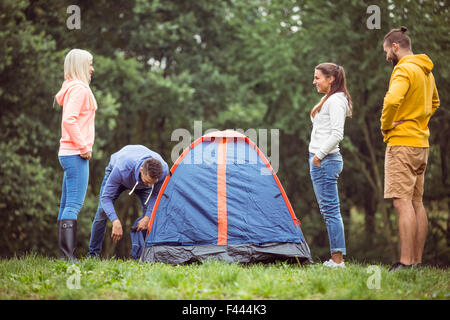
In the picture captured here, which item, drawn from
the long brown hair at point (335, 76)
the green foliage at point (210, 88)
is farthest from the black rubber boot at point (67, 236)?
the green foliage at point (210, 88)

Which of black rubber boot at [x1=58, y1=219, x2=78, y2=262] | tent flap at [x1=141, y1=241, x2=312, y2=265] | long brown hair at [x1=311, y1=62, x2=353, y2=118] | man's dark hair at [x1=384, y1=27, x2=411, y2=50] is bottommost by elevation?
tent flap at [x1=141, y1=241, x2=312, y2=265]

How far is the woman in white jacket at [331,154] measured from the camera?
4.84 meters

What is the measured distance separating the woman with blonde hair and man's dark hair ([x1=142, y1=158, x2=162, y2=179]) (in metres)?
0.59

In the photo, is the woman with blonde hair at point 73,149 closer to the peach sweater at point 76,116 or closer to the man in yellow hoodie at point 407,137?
the peach sweater at point 76,116

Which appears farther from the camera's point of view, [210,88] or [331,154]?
[210,88]

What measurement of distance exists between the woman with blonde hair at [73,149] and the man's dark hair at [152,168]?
59cm

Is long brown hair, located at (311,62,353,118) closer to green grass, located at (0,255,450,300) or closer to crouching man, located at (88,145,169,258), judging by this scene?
green grass, located at (0,255,450,300)

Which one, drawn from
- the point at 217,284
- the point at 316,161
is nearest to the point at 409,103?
the point at 316,161

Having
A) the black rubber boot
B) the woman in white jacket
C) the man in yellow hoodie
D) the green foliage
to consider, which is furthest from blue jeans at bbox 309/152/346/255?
the green foliage

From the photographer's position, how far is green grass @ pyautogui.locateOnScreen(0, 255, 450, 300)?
366cm

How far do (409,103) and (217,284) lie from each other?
7.65ft

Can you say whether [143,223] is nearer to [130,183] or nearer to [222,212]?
[130,183]

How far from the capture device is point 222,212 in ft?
18.0

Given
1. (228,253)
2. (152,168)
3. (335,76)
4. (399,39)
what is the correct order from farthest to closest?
1. (228,253)
2. (152,168)
3. (335,76)
4. (399,39)
